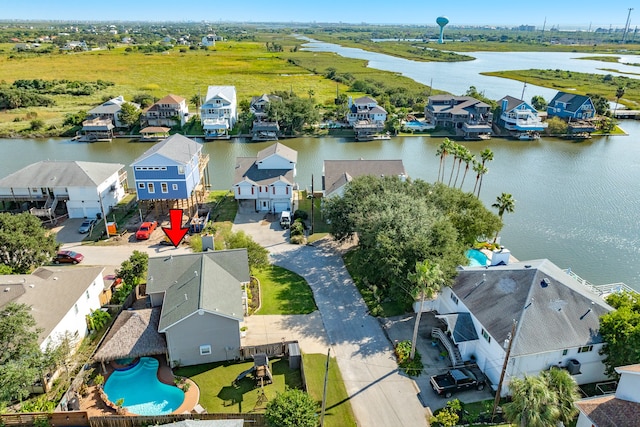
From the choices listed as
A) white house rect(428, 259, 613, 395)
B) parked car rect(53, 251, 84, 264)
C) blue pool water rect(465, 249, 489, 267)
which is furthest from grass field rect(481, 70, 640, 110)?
parked car rect(53, 251, 84, 264)

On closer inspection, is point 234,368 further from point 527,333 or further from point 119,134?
point 119,134

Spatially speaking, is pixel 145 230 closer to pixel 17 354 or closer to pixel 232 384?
pixel 17 354

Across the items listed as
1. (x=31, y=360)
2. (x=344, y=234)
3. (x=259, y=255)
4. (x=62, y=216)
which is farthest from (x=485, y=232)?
(x=62, y=216)

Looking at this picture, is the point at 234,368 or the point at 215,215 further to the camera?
Answer: the point at 215,215

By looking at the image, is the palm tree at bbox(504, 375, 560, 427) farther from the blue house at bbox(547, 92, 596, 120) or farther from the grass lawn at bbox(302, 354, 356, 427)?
the blue house at bbox(547, 92, 596, 120)

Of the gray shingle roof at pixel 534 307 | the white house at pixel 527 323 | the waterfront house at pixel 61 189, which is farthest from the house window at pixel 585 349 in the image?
the waterfront house at pixel 61 189

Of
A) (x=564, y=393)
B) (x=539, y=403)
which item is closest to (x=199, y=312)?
(x=539, y=403)
